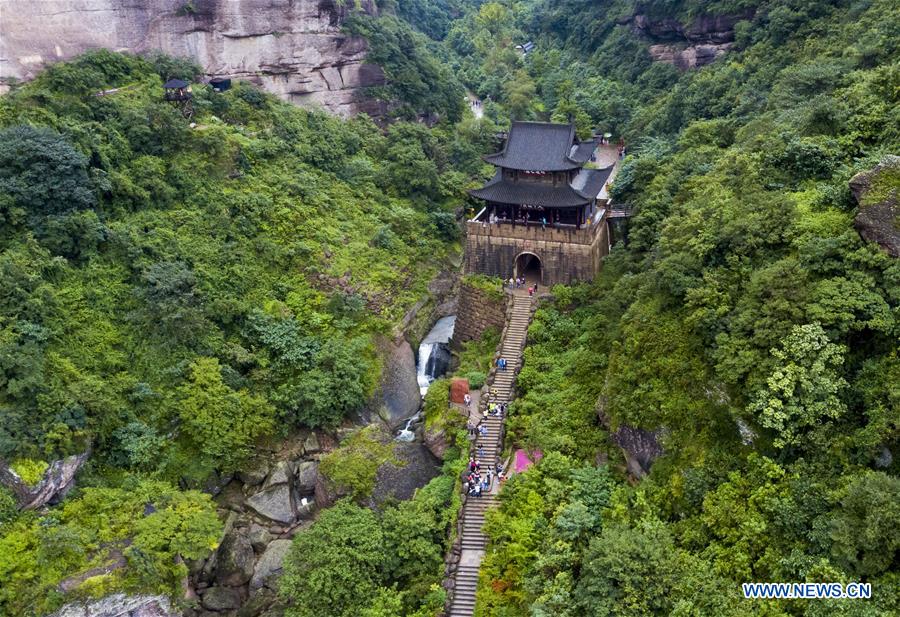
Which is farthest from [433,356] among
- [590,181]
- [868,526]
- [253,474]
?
[868,526]

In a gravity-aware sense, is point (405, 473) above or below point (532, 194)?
below

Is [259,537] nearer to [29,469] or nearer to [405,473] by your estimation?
[405,473]

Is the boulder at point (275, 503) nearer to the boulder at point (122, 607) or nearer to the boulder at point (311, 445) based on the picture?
the boulder at point (311, 445)

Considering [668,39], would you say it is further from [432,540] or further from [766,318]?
[432,540]

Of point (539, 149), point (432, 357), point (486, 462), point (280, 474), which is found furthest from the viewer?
point (432, 357)

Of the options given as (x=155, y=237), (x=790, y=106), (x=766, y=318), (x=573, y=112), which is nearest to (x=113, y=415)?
(x=155, y=237)

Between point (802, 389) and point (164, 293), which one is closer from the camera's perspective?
point (802, 389)

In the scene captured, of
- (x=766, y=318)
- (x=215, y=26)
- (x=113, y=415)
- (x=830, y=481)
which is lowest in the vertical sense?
(x=113, y=415)
